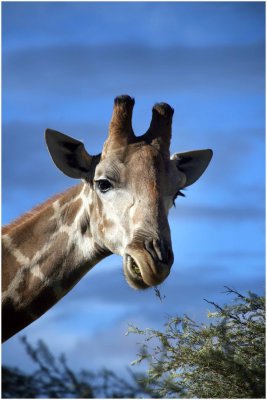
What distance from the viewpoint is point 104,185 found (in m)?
8.18

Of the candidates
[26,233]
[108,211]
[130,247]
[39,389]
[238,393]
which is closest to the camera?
[39,389]

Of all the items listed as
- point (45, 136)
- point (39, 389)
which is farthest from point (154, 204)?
point (39, 389)

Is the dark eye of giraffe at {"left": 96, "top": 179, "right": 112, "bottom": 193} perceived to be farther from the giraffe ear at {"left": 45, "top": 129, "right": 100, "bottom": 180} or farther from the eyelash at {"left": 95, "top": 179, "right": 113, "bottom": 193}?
the giraffe ear at {"left": 45, "top": 129, "right": 100, "bottom": 180}

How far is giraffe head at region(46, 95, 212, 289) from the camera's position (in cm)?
738

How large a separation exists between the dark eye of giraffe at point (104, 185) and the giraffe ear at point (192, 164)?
148cm

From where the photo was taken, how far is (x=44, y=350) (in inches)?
252

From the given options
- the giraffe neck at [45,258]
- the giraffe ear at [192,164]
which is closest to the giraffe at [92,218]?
the giraffe neck at [45,258]

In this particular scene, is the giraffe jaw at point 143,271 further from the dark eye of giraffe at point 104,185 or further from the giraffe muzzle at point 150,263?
the dark eye of giraffe at point 104,185

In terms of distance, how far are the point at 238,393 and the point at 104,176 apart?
3439 mm

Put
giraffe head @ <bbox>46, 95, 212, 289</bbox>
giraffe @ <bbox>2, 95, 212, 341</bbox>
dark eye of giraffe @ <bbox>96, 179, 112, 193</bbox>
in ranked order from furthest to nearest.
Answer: dark eye of giraffe @ <bbox>96, 179, 112, 193</bbox>
giraffe @ <bbox>2, 95, 212, 341</bbox>
giraffe head @ <bbox>46, 95, 212, 289</bbox>

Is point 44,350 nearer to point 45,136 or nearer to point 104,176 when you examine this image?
point 104,176

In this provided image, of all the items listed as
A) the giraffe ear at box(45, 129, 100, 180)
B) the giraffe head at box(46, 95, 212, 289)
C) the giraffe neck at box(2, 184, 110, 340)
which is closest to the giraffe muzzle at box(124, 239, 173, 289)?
the giraffe head at box(46, 95, 212, 289)

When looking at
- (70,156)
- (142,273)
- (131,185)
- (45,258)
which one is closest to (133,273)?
(142,273)

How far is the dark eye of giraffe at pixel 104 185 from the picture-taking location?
26.7 feet
